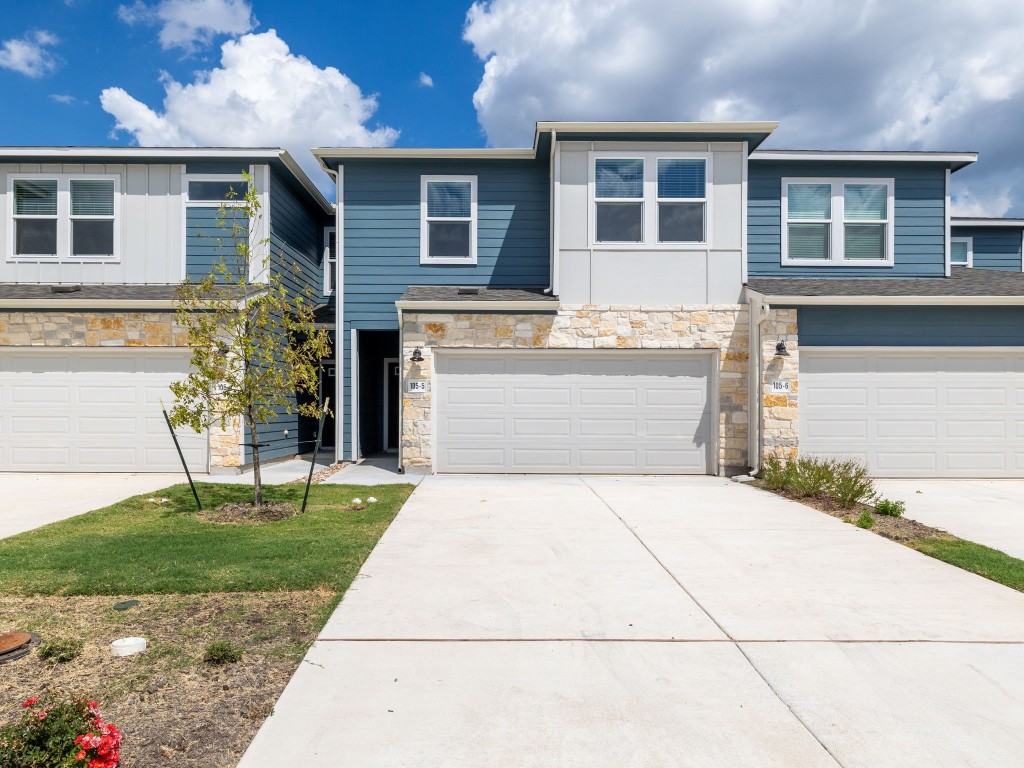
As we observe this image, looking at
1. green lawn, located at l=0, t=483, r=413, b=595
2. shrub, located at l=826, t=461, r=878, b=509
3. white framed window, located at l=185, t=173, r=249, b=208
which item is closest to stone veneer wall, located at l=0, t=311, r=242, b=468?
white framed window, located at l=185, t=173, r=249, b=208

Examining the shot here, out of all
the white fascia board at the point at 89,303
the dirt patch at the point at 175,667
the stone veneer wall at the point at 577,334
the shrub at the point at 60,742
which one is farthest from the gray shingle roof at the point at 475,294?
the shrub at the point at 60,742

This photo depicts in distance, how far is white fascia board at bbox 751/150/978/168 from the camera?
12055 millimetres

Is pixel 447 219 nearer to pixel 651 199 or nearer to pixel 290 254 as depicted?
pixel 290 254

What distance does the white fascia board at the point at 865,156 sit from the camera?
1205cm

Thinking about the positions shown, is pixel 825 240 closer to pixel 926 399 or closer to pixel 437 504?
pixel 926 399

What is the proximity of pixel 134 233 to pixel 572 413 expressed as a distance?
344 inches

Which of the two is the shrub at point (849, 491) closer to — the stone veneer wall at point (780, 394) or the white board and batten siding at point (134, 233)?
the stone veneer wall at point (780, 394)

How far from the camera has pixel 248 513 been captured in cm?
718

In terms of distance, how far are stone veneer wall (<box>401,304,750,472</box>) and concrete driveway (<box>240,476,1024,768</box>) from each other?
4.89 m

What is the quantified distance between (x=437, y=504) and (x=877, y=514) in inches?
204

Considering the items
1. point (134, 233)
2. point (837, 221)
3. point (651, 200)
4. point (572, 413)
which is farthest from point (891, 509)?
point (134, 233)

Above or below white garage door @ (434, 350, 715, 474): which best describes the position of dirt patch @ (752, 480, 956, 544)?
below

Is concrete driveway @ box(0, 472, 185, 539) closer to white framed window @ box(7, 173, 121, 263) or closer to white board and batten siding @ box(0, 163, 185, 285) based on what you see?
white board and batten siding @ box(0, 163, 185, 285)

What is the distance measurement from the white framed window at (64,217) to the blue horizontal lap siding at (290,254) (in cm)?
286
